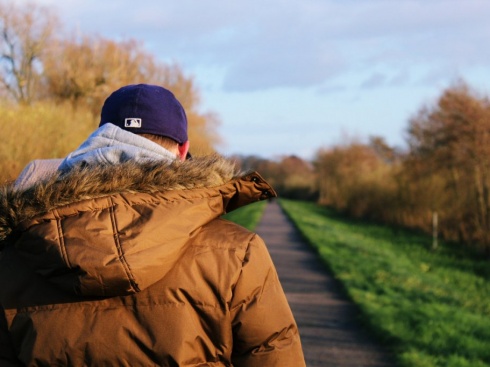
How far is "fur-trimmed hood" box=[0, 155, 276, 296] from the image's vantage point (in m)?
1.88

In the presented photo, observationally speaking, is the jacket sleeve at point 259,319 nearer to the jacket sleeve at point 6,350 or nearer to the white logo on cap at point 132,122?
the white logo on cap at point 132,122

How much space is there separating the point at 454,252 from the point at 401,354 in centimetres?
1505

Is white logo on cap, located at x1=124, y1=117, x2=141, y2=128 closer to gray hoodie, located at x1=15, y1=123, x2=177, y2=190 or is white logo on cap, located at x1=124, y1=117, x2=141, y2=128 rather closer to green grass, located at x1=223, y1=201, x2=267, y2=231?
gray hoodie, located at x1=15, y1=123, x2=177, y2=190

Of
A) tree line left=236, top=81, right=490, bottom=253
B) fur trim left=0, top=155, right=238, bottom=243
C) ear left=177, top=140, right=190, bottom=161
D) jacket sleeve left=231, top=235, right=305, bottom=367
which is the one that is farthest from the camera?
tree line left=236, top=81, right=490, bottom=253

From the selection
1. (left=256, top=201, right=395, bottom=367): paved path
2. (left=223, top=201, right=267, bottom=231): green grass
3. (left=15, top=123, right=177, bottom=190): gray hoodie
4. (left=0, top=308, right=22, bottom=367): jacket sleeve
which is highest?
(left=15, top=123, right=177, bottom=190): gray hoodie

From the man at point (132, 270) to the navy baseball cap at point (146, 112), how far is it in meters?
0.08

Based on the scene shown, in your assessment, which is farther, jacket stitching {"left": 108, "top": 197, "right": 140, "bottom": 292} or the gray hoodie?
the gray hoodie

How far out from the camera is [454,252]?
21234 mm

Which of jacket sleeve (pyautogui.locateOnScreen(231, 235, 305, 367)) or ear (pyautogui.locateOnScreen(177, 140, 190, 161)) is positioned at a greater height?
ear (pyautogui.locateOnScreen(177, 140, 190, 161))

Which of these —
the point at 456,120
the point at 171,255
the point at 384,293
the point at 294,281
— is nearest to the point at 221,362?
the point at 171,255

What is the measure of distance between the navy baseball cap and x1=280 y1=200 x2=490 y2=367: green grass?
4924mm

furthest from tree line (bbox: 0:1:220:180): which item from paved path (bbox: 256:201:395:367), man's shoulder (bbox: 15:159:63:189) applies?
man's shoulder (bbox: 15:159:63:189)

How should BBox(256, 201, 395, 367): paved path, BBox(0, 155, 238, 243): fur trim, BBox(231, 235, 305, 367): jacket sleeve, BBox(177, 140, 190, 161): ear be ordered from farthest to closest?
BBox(256, 201, 395, 367): paved path, BBox(177, 140, 190, 161): ear, BBox(231, 235, 305, 367): jacket sleeve, BBox(0, 155, 238, 243): fur trim

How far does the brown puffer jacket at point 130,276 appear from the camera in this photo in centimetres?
190
